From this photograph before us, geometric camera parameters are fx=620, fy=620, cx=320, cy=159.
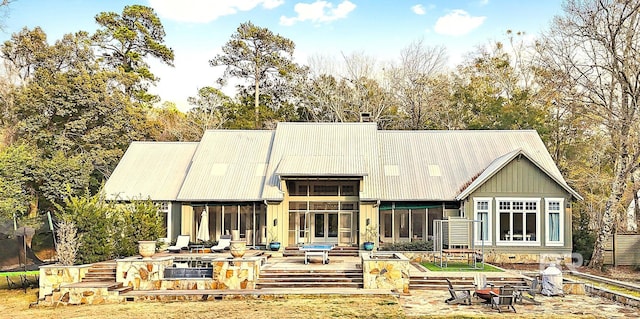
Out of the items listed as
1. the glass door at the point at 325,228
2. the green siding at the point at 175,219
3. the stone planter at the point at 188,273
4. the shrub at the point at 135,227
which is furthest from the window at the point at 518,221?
the shrub at the point at 135,227

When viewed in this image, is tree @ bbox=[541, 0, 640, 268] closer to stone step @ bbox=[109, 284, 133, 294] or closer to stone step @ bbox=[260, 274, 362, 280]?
stone step @ bbox=[260, 274, 362, 280]

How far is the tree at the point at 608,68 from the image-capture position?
23797 mm

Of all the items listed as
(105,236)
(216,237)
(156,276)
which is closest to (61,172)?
(216,237)

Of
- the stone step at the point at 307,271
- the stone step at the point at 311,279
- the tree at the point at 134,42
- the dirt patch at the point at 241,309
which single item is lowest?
the dirt patch at the point at 241,309

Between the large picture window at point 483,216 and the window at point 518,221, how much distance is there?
1.18 ft

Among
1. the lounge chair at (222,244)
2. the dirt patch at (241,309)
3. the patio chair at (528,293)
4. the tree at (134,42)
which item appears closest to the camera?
the dirt patch at (241,309)

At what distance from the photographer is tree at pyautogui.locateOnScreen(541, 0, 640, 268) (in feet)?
78.1

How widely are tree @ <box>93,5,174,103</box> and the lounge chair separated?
19.1m

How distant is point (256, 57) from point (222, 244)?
2353 cm

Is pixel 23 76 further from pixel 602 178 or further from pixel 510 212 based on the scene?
pixel 602 178

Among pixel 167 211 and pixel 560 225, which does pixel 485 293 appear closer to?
pixel 560 225

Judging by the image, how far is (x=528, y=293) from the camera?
679 inches

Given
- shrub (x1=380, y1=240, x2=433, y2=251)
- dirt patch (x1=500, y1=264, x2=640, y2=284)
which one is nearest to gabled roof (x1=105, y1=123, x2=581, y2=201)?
shrub (x1=380, y1=240, x2=433, y2=251)

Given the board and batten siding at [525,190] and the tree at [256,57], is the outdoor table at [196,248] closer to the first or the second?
the board and batten siding at [525,190]
